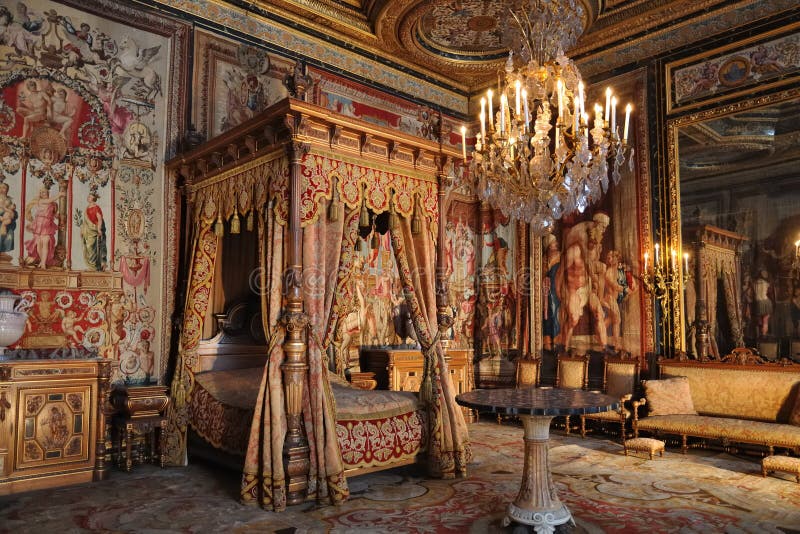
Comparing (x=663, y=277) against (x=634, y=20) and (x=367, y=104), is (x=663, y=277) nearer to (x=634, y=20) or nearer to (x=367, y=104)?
(x=634, y=20)

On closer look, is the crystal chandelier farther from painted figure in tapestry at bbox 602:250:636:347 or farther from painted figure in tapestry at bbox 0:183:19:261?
painted figure in tapestry at bbox 0:183:19:261

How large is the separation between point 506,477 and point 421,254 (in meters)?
2.28

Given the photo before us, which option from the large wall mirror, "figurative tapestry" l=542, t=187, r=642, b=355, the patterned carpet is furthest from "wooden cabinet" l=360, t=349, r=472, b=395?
the large wall mirror

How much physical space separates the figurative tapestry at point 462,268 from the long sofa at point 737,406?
3.10 meters

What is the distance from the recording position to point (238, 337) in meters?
7.12

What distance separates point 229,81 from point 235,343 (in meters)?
3.18

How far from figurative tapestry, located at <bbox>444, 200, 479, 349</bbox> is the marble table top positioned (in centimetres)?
467

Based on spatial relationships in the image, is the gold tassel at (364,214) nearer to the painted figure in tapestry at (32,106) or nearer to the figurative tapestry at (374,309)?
the figurative tapestry at (374,309)

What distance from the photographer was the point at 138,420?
19.0ft

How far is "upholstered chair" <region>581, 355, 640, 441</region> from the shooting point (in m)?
7.59

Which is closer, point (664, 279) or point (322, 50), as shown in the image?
point (664, 279)

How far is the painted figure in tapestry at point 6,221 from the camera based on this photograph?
5.62 metres

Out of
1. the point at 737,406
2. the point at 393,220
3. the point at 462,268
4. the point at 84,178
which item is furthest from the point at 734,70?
the point at 84,178

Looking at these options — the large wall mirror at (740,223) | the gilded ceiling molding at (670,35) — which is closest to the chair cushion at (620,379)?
the large wall mirror at (740,223)
